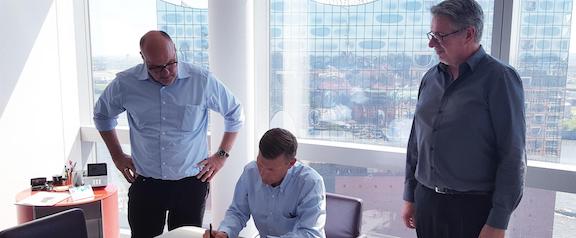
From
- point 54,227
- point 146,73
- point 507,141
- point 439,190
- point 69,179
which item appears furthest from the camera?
point 69,179

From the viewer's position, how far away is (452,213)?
1888 mm

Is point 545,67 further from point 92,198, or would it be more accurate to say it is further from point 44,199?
point 44,199

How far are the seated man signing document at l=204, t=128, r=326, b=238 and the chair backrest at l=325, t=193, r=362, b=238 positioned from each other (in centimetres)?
47

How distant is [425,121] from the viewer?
6.45 ft

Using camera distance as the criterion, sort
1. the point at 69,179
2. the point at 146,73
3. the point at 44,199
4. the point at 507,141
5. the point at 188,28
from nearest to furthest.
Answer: the point at 507,141 → the point at 146,73 → the point at 44,199 → the point at 69,179 → the point at 188,28

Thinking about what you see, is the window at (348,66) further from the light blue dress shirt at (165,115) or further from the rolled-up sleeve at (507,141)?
the rolled-up sleeve at (507,141)

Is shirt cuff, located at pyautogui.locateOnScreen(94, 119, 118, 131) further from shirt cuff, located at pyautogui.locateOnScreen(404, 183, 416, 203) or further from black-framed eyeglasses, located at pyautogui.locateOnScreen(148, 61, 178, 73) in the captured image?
shirt cuff, located at pyautogui.locateOnScreen(404, 183, 416, 203)

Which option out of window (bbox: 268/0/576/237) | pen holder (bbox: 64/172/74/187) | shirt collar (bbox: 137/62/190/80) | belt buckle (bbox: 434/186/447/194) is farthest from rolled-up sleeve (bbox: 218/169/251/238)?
pen holder (bbox: 64/172/74/187)

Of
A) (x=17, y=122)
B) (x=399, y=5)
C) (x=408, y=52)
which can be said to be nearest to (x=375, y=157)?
(x=408, y=52)

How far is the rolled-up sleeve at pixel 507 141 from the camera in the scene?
1.71m

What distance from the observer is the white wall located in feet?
10.6

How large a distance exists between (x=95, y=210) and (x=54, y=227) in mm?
1085

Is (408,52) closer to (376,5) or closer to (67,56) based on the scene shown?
(376,5)

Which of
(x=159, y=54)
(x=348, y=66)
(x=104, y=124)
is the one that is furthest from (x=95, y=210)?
(x=348, y=66)
